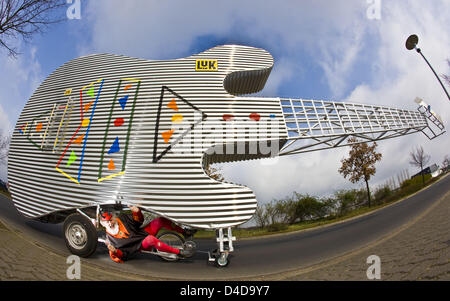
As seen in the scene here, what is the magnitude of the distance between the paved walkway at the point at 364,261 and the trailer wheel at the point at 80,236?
30cm

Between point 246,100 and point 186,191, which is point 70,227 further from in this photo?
point 246,100

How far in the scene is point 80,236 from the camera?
3.82 metres

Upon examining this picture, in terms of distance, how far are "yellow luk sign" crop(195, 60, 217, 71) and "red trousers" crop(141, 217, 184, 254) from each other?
4350mm

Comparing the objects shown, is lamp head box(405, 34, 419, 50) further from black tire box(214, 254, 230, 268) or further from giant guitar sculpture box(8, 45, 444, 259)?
black tire box(214, 254, 230, 268)

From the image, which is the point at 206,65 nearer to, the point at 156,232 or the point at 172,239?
the point at 156,232

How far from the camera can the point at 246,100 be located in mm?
4613

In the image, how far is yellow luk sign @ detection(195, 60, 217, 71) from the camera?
16.7 feet

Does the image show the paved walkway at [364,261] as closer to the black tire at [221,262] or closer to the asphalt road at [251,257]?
the asphalt road at [251,257]

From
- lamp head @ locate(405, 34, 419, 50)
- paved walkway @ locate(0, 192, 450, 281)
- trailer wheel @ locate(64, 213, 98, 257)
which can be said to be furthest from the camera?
lamp head @ locate(405, 34, 419, 50)

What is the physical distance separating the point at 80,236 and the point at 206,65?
18.0 feet

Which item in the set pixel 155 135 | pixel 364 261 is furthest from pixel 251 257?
pixel 155 135

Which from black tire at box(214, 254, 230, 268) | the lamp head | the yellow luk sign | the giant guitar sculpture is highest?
the lamp head

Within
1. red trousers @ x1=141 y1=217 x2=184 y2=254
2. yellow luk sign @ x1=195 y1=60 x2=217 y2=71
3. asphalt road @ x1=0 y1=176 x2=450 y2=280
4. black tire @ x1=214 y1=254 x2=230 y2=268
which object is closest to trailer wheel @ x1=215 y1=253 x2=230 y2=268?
black tire @ x1=214 y1=254 x2=230 y2=268
